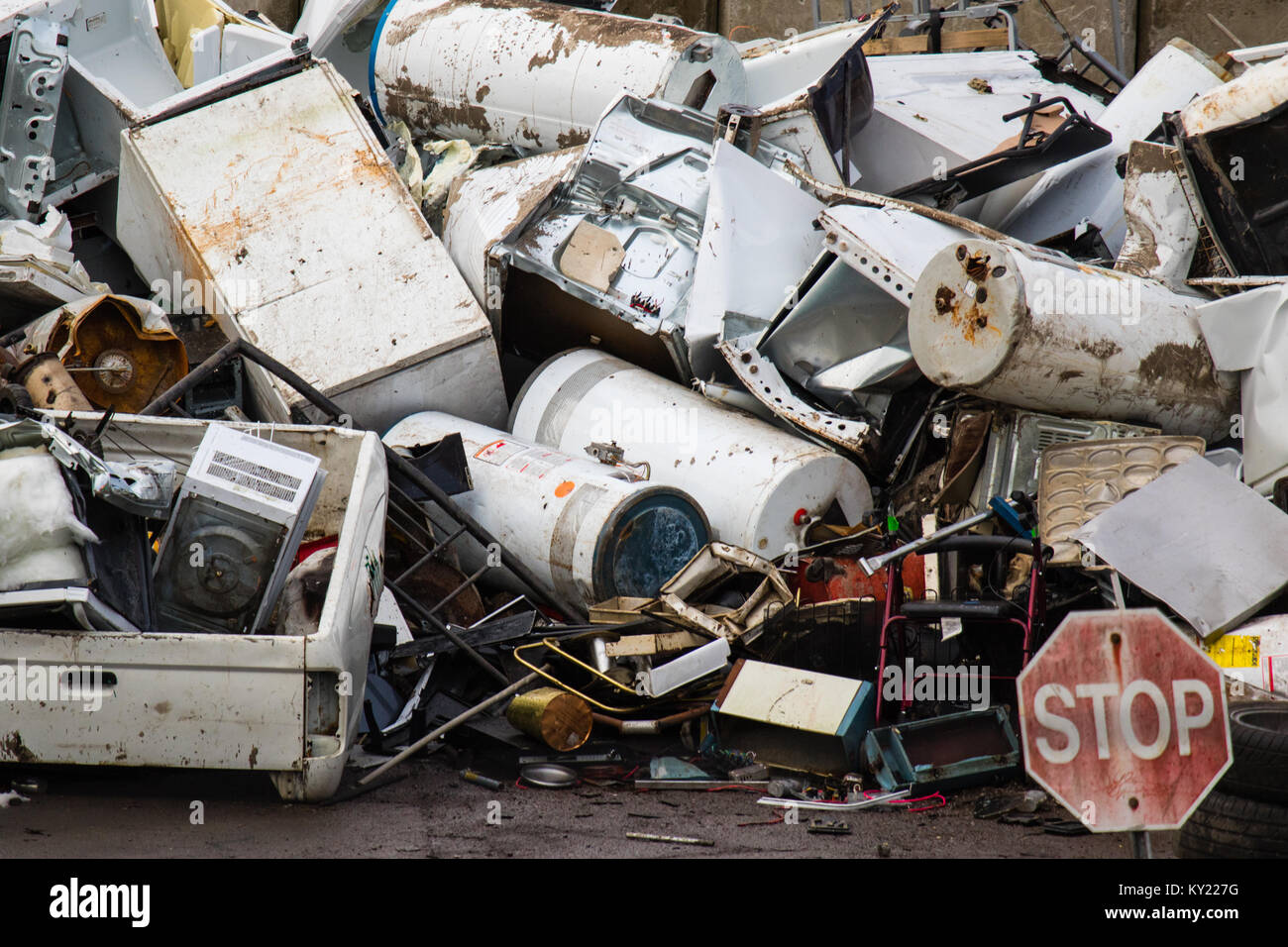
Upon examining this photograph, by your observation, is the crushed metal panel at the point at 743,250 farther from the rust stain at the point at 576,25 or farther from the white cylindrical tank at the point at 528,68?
the rust stain at the point at 576,25

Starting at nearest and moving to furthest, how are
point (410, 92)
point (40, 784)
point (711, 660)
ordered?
point (40, 784)
point (711, 660)
point (410, 92)

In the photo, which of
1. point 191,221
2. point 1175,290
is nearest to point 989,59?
point 1175,290

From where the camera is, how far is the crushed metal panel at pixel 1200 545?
4895 millimetres

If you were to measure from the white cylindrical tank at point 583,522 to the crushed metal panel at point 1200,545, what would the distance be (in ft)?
6.09

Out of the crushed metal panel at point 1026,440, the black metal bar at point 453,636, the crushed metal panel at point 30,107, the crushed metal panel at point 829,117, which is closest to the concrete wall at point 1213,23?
the crushed metal panel at point 829,117

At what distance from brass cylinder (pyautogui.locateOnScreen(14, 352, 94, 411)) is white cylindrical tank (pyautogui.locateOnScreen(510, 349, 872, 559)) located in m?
2.19

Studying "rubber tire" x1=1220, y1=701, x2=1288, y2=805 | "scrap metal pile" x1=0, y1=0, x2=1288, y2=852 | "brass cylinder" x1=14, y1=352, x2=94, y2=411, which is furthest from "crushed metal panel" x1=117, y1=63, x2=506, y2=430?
"rubber tire" x1=1220, y1=701, x2=1288, y2=805

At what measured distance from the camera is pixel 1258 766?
12.3 feet

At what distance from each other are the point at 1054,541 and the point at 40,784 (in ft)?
12.7

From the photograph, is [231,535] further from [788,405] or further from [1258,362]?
[1258,362]

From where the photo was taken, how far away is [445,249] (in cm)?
759

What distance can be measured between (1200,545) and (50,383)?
16.2 feet

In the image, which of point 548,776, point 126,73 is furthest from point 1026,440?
point 126,73

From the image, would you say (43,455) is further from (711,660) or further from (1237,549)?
(1237,549)
